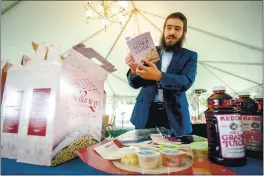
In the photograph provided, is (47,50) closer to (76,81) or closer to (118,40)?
(76,81)

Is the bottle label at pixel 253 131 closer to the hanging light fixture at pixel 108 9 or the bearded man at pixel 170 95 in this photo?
the bearded man at pixel 170 95

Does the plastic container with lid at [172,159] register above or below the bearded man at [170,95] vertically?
below

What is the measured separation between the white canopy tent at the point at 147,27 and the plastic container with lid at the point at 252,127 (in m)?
2.85

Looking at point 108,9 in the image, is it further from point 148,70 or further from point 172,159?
point 172,159

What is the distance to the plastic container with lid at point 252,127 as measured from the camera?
1.62ft

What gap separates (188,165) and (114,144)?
9.5 inches

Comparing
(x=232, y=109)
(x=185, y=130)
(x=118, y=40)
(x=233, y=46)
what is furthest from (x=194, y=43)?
(x=232, y=109)

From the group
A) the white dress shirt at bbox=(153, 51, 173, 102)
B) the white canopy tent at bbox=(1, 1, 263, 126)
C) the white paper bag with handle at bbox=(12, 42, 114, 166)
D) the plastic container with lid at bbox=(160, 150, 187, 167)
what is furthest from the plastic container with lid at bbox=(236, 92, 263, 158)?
the white canopy tent at bbox=(1, 1, 263, 126)

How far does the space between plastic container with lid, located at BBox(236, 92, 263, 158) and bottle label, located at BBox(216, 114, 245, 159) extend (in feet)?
0.33

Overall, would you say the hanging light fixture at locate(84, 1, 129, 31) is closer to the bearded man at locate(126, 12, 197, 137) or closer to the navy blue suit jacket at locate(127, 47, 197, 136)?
the bearded man at locate(126, 12, 197, 137)

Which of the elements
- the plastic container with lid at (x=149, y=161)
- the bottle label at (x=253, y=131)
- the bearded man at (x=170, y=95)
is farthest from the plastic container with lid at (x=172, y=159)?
the bearded man at (x=170, y=95)

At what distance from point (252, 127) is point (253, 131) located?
11 mm

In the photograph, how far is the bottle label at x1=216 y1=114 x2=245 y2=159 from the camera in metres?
0.42

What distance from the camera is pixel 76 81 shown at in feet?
1.63
